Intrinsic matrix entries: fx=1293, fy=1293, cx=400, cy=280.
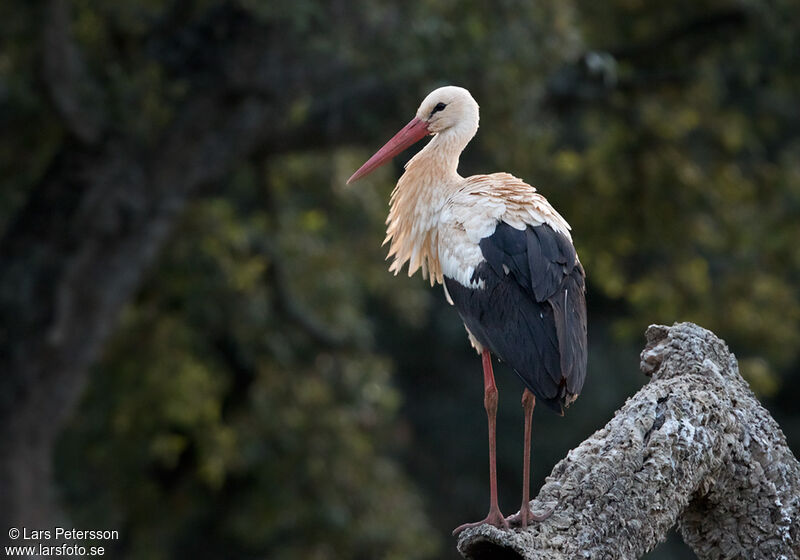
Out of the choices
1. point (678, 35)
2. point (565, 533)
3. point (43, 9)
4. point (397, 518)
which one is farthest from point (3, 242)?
point (565, 533)

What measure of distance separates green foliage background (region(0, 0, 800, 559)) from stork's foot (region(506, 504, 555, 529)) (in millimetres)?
4832

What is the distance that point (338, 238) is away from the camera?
11438mm

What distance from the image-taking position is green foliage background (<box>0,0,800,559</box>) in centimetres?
879

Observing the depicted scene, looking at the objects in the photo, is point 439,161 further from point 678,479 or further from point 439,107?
point 678,479

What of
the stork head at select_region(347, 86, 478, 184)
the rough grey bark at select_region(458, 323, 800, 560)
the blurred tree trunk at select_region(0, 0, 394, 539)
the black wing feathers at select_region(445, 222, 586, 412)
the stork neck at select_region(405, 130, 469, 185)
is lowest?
the rough grey bark at select_region(458, 323, 800, 560)

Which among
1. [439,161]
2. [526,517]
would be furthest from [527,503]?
[439,161]

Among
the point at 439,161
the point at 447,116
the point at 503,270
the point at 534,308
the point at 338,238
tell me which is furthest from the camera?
the point at 338,238

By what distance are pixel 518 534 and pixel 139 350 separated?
7551 mm

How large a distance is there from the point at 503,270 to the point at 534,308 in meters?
0.20

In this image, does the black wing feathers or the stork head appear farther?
the stork head

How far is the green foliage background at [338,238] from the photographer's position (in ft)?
28.8

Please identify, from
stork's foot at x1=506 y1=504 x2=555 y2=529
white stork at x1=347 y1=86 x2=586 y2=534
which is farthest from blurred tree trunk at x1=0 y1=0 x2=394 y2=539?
stork's foot at x1=506 y1=504 x2=555 y2=529

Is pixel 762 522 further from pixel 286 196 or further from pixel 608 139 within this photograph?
pixel 286 196

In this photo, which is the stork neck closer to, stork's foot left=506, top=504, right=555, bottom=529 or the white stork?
the white stork
